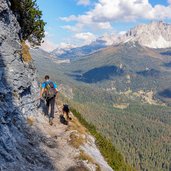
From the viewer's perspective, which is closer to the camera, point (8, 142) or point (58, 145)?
point (8, 142)

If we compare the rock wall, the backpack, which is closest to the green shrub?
the rock wall

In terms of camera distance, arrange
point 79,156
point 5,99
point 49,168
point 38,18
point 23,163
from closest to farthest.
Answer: point 23,163 → point 49,168 → point 5,99 → point 79,156 → point 38,18

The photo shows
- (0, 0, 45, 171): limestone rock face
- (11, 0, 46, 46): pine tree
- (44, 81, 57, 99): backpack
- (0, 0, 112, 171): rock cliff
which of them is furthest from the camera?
(11, 0, 46, 46): pine tree

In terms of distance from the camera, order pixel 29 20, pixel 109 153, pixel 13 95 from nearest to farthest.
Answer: pixel 13 95
pixel 29 20
pixel 109 153

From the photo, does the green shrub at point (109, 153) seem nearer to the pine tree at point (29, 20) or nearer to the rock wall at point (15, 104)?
the rock wall at point (15, 104)

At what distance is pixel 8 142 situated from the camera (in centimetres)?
2262

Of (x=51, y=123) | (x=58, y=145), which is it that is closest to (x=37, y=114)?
(x=51, y=123)

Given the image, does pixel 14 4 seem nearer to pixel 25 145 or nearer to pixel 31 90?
pixel 31 90

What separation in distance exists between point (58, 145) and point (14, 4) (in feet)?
74.8

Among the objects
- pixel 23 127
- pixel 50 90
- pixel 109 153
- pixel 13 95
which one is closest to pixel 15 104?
pixel 13 95

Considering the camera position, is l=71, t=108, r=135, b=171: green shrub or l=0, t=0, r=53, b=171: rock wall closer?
l=0, t=0, r=53, b=171: rock wall

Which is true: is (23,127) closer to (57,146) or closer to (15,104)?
(15,104)

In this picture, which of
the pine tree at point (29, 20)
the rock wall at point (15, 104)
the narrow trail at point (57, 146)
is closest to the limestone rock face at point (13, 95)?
the rock wall at point (15, 104)

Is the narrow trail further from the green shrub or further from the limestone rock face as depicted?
the green shrub
